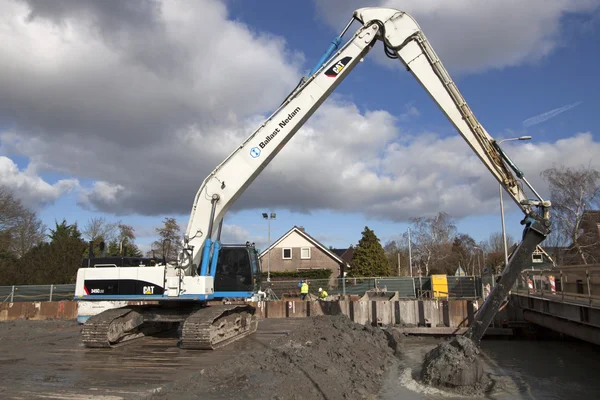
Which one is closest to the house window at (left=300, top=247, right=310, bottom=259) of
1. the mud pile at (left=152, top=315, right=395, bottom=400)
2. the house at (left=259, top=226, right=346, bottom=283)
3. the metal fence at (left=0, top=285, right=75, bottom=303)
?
the house at (left=259, top=226, right=346, bottom=283)

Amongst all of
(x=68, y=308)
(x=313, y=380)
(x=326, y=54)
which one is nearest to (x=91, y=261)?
(x=313, y=380)

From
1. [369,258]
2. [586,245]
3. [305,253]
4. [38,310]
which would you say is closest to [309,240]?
[305,253]

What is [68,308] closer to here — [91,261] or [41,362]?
[91,261]

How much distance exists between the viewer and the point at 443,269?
62250 millimetres

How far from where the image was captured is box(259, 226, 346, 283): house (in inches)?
1831

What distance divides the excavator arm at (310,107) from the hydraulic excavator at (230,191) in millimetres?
23

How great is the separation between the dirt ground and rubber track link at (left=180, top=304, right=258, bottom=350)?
0.24 meters

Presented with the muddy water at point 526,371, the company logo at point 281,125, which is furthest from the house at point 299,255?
the company logo at point 281,125

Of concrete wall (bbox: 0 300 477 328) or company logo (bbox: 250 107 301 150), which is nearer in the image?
company logo (bbox: 250 107 301 150)

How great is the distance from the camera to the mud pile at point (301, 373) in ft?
21.2

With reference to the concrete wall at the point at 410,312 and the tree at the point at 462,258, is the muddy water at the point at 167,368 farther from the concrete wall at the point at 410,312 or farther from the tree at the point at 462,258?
the tree at the point at 462,258

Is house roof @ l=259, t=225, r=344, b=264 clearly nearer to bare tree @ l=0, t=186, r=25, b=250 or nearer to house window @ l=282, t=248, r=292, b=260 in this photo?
house window @ l=282, t=248, r=292, b=260

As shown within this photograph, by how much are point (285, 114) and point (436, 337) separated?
9.12 metres

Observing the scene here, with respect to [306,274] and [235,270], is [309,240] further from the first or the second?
[235,270]
